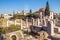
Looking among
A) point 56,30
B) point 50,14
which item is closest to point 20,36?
point 56,30

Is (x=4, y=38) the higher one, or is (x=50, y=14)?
(x=50, y=14)

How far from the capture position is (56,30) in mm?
12680

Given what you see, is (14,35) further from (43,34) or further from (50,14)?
(50,14)

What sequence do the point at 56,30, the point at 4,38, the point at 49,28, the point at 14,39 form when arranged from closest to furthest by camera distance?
the point at 4,38
the point at 14,39
the point at 49,28
the point at 56,30

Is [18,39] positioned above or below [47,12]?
below

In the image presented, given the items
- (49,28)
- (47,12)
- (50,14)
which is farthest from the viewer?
(47,12)

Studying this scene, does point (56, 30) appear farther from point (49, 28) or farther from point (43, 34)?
point (43, 34)

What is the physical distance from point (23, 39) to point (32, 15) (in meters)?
18.2

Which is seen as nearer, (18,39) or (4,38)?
(4,38)

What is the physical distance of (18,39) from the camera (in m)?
9.32

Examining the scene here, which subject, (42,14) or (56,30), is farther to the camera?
(42,14)

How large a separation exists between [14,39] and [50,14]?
16.7 metres

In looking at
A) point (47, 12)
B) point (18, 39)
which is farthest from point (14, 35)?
point (47, 12)

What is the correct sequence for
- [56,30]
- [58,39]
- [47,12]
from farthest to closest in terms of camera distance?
[47,12] → [56,30] → [58,39]
